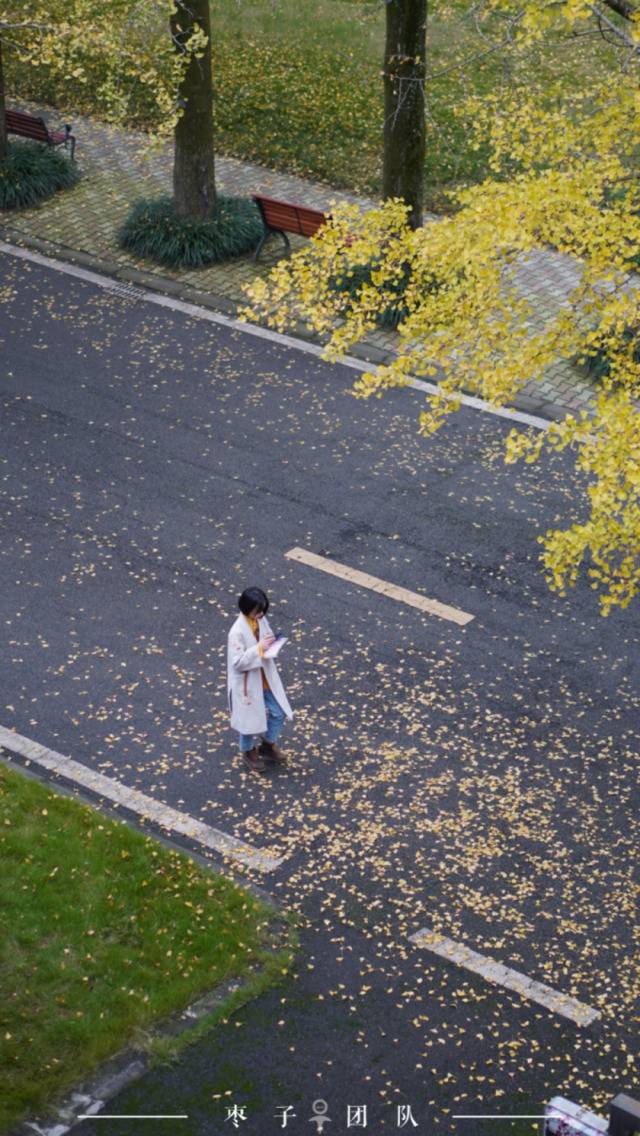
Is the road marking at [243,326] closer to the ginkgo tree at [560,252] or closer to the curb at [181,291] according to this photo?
the curb at [181,291]

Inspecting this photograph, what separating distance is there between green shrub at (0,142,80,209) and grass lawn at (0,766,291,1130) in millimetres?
13404

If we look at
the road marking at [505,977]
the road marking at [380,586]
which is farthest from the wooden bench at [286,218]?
the road marking at [505,977]

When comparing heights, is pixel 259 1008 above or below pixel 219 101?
below

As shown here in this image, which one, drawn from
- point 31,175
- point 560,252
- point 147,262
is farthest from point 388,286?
point 560,252

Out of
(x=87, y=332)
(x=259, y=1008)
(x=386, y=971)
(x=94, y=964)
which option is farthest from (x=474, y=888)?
(x=87, y=332)

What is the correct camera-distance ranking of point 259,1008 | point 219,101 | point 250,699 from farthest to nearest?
point 219,101 < point 250,699 < point 259,1008

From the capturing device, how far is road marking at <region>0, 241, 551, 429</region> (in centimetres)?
1709

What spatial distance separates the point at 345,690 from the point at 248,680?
1.54 meters

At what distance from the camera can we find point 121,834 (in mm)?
10453

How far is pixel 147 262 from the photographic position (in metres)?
20.5

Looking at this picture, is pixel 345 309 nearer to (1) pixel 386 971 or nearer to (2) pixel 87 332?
(2) pixel 87 332

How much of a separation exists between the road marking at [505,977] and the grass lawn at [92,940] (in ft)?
3.36

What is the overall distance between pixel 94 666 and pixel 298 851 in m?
2.90

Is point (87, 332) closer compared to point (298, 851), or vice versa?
point (298, 851)
